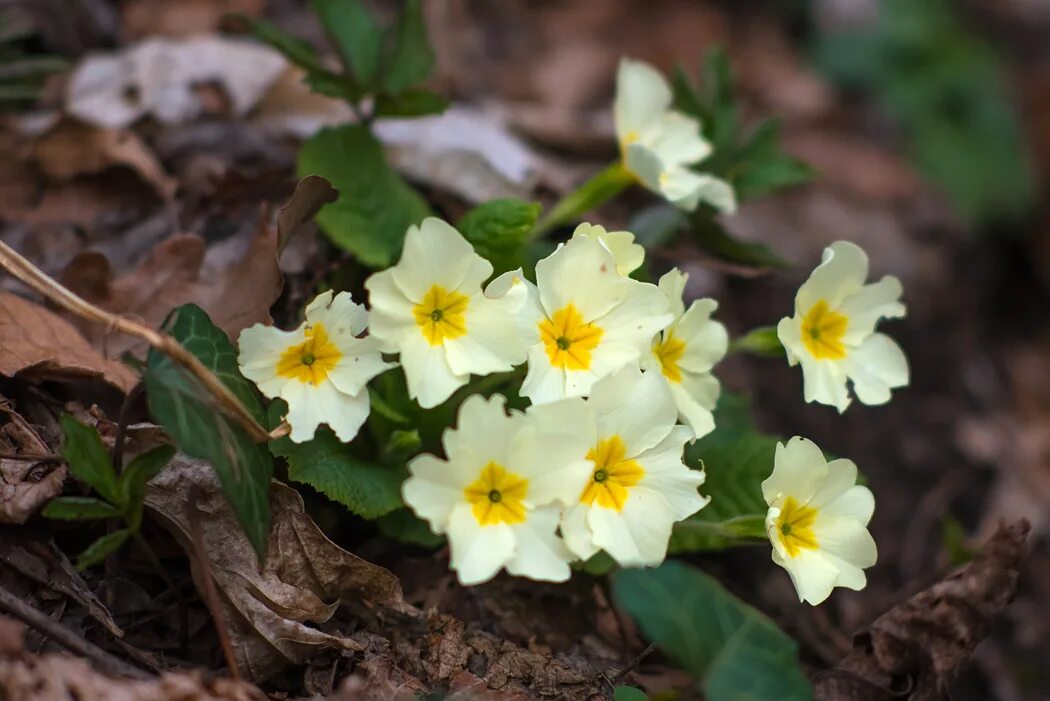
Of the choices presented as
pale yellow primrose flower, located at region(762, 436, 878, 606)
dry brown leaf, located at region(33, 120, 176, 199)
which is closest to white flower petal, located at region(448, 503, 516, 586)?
pale yellow primrose flower, located at region(762, 436, 878, 606)

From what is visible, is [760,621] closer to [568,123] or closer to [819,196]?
[568,123]

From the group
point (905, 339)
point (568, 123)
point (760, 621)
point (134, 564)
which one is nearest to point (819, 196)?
point (905, 339)

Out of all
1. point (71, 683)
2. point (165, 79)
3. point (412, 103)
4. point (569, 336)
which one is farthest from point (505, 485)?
point (165, 79)

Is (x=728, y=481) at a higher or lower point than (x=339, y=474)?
lower

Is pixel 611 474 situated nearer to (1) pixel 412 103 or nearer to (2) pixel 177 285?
(1) pixel 412 103

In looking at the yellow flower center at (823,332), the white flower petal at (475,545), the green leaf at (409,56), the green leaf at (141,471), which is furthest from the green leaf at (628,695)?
the green leaf at (409,56)
